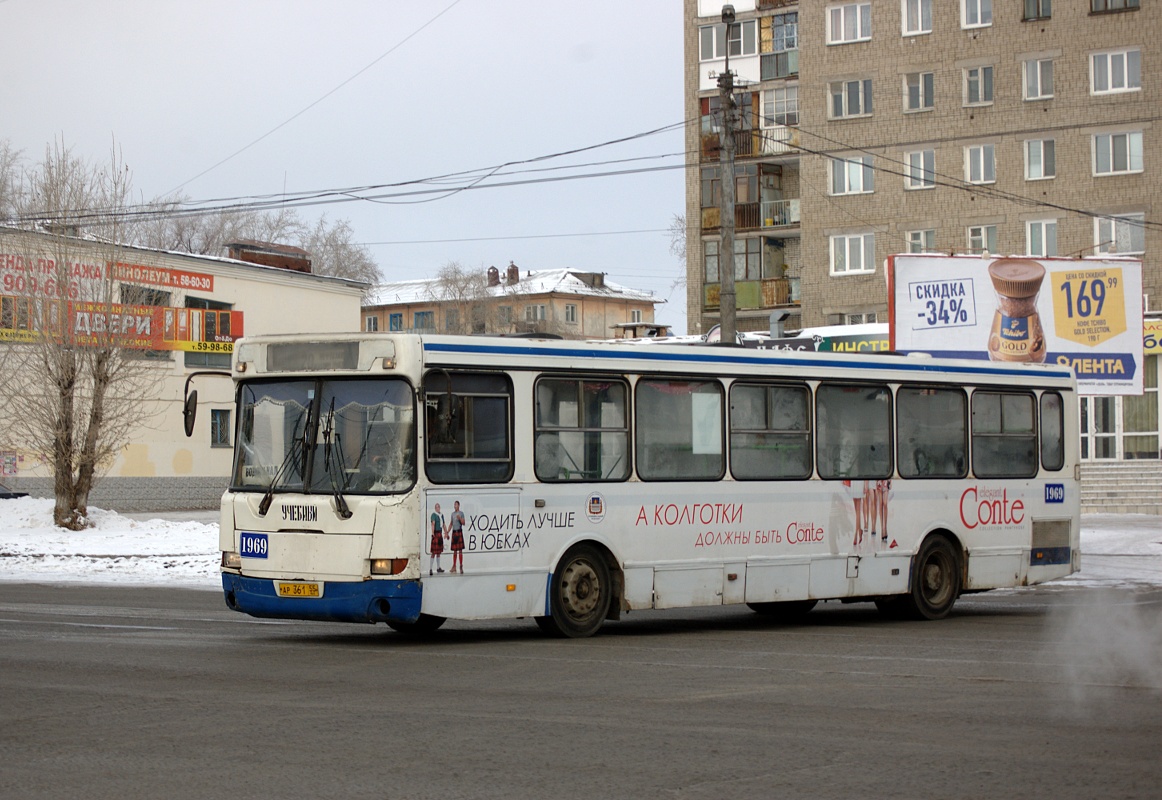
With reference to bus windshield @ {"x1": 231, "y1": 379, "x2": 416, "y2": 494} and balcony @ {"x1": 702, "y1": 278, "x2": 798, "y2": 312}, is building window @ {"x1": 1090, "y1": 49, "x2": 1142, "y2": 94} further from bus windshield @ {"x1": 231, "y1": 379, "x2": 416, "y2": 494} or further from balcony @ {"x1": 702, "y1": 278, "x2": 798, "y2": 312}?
bus windshield @ {"x1": 231, "y1": 379, "x2": 416, "y2": 494}

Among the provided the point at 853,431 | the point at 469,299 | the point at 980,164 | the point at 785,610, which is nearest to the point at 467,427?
the point at 853,431

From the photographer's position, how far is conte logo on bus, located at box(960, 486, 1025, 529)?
17484 mm

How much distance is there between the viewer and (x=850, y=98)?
175ft

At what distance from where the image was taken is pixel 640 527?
1457 cm

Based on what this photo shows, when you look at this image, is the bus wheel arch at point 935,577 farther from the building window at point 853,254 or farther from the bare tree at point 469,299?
the bare tree at point 469,299

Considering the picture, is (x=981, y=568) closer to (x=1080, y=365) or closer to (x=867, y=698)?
(x=867, y=698)

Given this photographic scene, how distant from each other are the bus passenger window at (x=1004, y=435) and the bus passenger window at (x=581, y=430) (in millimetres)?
5217

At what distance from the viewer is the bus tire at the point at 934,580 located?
55.7 feet

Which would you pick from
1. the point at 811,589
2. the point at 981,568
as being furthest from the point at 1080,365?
the point at 811,589

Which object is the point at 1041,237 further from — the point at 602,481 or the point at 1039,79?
the point at 602,481

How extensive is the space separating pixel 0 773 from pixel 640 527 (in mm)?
7994

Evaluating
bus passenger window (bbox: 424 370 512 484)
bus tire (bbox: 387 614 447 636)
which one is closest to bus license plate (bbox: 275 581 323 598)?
bus tire (bbox: 387 614 447 636)

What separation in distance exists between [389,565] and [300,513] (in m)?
1.03

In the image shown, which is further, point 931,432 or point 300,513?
point 931,432
